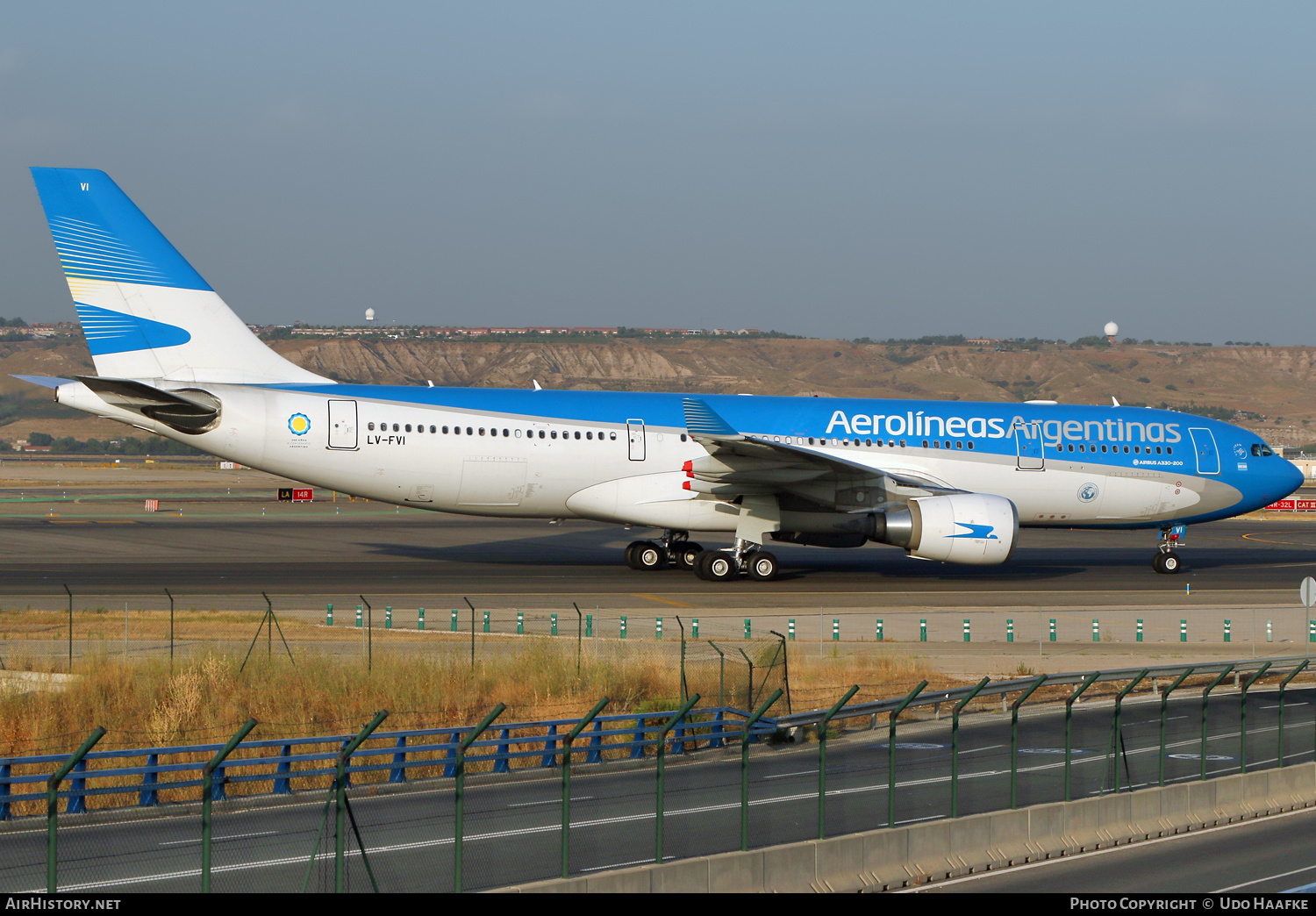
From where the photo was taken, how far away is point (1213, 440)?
122 feet

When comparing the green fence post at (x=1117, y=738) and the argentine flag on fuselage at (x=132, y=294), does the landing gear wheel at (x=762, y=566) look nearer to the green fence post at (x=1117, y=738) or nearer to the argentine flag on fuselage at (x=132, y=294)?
the argentine flag on fuselage at (x=132, y=294)

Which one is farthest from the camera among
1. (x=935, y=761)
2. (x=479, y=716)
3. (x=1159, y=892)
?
(x=479, y=716)

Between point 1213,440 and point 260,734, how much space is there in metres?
29.3

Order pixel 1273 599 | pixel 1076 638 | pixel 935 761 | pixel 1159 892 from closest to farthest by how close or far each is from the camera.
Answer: pixel 1159 892, pixel 935 761, pixel 1076 638, pixel 1273 599

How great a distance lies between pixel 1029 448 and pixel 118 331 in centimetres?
2317

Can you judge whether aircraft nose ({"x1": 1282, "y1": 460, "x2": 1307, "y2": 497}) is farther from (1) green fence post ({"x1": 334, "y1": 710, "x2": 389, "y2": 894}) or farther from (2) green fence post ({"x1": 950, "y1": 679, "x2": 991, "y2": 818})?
(1) green fence post ({"x1": 334, "y1": 710, "x2": 389, "y2": 894})

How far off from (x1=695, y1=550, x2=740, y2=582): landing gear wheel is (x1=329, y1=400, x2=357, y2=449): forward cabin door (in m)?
9.17

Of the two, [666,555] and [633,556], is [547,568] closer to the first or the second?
[633,556]

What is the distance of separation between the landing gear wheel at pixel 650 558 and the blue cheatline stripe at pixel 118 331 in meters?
13.4

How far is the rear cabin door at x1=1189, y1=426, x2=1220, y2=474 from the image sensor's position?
36.6 metres

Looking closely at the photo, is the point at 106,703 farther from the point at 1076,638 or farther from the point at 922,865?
the point at 1076,638

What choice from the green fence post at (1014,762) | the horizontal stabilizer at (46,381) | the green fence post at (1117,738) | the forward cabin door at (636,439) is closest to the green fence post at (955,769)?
the green fence post at (1014,762)

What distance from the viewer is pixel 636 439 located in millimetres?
33344
